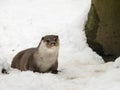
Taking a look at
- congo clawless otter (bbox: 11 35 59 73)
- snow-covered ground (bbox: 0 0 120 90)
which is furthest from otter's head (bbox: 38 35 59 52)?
snow-covered ground (bbox: 0 0 120 90)

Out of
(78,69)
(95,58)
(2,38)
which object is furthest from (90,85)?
(2,38)

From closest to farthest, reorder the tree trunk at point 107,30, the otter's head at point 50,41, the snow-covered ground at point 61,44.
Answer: the snow-covered ground at point 61,44 < the otter's head at point 50,41 < the tree trunk at point 107,30

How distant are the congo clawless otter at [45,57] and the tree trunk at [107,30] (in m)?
1.84

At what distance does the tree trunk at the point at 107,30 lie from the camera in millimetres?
7860

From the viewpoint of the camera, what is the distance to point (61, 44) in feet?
27.5

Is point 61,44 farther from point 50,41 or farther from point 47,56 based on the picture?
point 50,41

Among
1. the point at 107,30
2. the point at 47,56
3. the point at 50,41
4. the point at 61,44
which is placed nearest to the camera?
the point at 50,41

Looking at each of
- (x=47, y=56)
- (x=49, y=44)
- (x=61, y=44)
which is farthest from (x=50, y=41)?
(x=61, y=44)

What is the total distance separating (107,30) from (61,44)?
921 millimetres

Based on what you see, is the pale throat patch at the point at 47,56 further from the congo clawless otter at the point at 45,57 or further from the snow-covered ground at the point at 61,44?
the snow-covered ground at the point at 61,44

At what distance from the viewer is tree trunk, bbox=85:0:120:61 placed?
7.86 m

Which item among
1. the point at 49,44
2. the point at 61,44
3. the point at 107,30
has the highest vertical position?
the point at 49,44

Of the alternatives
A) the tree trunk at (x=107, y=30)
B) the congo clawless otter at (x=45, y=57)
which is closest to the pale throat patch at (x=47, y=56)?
the congo clawless otter at (x=45, y=57)

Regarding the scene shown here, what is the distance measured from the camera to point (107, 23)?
795 centimetres
